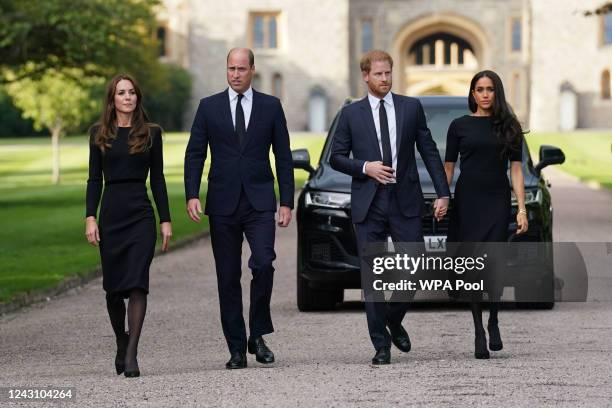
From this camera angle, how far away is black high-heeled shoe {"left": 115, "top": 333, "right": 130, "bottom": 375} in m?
8.53

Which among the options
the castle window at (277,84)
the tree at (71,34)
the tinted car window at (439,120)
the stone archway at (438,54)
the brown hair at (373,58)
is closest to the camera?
the brown hair at (373,58)

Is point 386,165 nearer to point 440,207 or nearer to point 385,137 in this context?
point 385,137

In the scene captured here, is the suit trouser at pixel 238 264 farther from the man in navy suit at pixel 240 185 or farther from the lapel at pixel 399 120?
the lapel at pixel 399 120

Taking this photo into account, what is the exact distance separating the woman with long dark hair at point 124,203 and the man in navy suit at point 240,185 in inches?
11.1

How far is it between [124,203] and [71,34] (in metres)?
20.6

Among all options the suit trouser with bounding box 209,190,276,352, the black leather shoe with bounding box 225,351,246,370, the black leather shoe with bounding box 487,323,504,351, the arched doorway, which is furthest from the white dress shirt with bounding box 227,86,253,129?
the arched doorway

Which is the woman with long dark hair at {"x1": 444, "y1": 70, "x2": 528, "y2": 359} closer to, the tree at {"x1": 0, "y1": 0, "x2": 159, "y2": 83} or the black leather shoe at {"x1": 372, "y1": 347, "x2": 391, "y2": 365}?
the black leather shoe at {"x1": 372, "y1": 347, "x2": 391, "y2": 365}

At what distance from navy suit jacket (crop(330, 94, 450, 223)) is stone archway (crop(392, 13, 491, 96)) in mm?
74269

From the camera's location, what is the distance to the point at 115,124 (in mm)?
8602

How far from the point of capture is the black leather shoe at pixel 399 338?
353 inches

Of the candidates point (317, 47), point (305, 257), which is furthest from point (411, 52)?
point (305, 257)

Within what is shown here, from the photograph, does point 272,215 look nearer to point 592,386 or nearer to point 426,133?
point 426,133

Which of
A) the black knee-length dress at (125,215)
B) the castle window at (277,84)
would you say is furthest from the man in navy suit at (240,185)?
the castle window at (277,84)

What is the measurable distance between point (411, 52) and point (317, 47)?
11797mm
